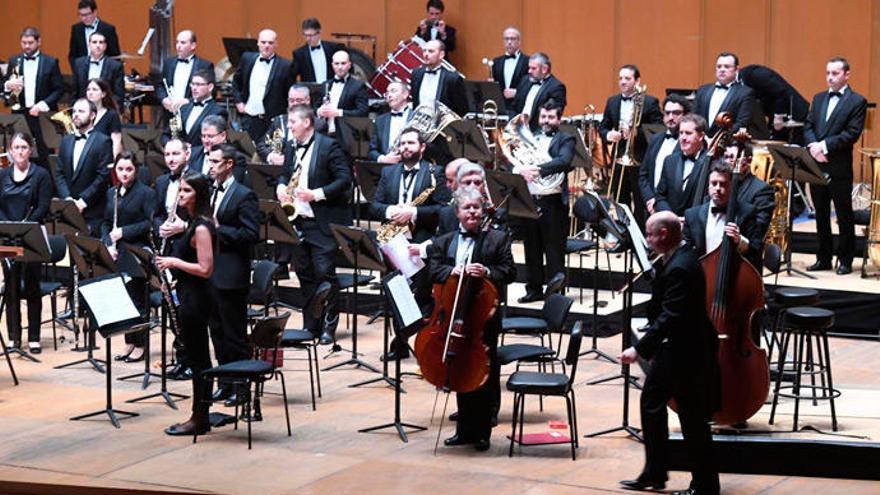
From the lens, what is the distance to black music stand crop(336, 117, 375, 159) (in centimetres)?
1188

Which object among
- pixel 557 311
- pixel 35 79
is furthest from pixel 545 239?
pixel 35 79

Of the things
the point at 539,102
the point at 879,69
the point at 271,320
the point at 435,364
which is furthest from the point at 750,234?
the point at 879,69

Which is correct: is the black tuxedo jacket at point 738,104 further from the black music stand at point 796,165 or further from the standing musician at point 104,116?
the standing musician at point 104,116

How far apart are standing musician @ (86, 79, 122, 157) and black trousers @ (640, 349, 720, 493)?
6.05 m

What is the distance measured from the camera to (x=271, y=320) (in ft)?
27.5

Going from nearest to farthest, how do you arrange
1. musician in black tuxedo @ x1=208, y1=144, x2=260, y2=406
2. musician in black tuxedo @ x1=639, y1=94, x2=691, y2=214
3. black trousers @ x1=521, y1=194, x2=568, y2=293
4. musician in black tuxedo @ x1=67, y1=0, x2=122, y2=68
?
1. musician in black tuxedo @ x1=208, y1=144, x2=260, y2=406
2. musician in black tuxedo @ x1=639, y1=94, x2=691, y2=214
3. black trousers @ x1=521, y1=194, x2=568, y2=293
4. musician in black tuxedo @ x1=67, y1=0, x2=122, y2=68

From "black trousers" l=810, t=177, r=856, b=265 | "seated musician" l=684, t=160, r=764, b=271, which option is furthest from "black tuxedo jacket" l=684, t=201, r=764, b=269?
"black trousers" l=810, t=177, r=856, b=265

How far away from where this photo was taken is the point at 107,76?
14.2 m

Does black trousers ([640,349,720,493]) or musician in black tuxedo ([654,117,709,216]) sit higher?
musician in black tuxedo ([654,117,709,216])

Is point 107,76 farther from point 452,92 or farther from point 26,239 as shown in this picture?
point 26,239

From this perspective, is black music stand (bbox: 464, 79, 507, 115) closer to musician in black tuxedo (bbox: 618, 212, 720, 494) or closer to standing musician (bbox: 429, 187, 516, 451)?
standing musician (bbox: 429, 187, 516, 451)

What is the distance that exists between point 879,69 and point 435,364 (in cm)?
810

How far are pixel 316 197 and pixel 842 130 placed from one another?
4132mm

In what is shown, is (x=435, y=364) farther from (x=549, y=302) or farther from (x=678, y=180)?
(x=678, y=180)
